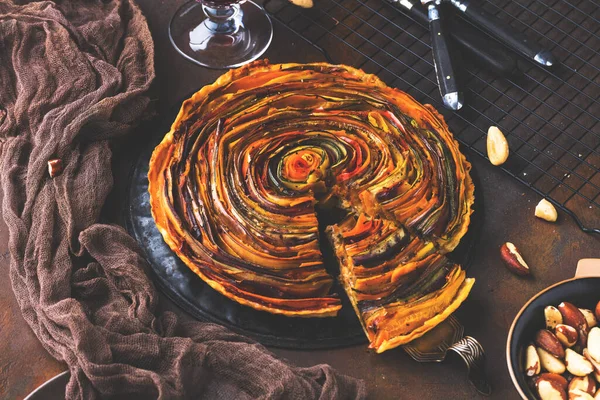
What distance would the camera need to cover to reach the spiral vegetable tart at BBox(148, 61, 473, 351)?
2434 millimetres

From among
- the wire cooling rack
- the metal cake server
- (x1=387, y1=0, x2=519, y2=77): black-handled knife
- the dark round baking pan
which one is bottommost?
the dark round baking pan

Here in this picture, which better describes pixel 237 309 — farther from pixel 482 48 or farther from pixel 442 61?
pixel 482 48

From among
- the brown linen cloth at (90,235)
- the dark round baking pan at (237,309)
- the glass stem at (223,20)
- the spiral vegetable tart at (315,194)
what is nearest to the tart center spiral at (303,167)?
the spiral vegetable tart at (315,194)

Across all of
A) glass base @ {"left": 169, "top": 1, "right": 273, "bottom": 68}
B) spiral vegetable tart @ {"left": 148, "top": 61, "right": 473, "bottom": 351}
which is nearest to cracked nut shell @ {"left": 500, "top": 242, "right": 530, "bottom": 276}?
spiral vegetable tart @ {"left": 148, "top": 61, "right": 473, "bottom": 351}

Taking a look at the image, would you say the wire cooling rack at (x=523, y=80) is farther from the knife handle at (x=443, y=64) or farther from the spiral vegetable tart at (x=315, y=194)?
the spiral vegetable tart at (x=315, y=194)

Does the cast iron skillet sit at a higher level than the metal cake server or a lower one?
higher

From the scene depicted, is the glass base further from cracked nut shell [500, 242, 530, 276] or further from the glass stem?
cracked nut shell [500, 242, 530, 276]

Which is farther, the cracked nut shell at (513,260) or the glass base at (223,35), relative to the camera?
the glass base at (223,35)

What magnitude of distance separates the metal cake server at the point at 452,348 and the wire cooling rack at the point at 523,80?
612 millimetres

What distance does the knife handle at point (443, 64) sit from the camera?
2906mm

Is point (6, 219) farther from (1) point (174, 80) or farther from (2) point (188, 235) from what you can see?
(1) point (174, 80)

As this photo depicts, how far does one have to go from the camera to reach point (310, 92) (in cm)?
280

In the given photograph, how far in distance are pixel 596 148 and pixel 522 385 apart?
105 centimetres

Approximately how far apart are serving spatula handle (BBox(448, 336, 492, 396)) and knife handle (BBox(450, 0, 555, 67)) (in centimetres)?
114
